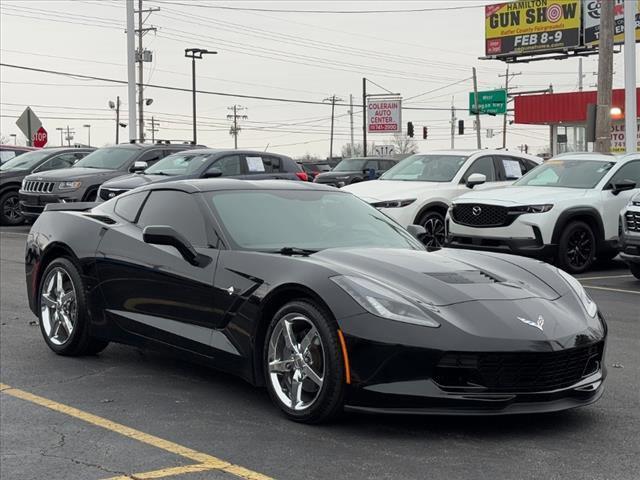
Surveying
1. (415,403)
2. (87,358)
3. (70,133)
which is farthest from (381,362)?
(70,133)

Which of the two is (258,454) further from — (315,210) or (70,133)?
(70,133)

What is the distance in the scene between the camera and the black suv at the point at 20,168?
66.2ft

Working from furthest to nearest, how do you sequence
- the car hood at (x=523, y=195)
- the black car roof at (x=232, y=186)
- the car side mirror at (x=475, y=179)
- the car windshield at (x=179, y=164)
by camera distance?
1. the car windshield at (x=179, y=164)
2. the car side mirror at (x=475, y=179)
3. the car hood at (x=523, y=195)
4. the black car roof at (x=232, y=186)

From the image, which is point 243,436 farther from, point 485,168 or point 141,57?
point 141,57

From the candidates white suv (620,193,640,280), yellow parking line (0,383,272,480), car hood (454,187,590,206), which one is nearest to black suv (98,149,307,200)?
car hood (454,187,590,206)

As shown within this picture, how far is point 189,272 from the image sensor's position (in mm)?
5797

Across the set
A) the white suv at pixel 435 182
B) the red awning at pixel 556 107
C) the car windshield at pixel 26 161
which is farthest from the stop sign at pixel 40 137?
the red awning at pixel 556 107

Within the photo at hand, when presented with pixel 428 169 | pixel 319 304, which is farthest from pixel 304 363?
pixel 428 169

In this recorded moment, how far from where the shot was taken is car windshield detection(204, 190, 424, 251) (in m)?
5.81

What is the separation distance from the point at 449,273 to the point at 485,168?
35.1 feet

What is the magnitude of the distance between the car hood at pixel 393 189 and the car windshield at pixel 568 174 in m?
1.39

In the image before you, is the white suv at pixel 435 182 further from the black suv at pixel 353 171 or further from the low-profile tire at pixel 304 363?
the black suv at pixel 353 171

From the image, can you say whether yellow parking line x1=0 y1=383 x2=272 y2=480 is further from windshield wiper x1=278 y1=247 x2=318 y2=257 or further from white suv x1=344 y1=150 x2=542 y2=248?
white suv x1=344 y1=150 x2=542 y2=248

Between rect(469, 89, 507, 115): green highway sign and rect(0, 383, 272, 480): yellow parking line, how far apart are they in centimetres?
6332
